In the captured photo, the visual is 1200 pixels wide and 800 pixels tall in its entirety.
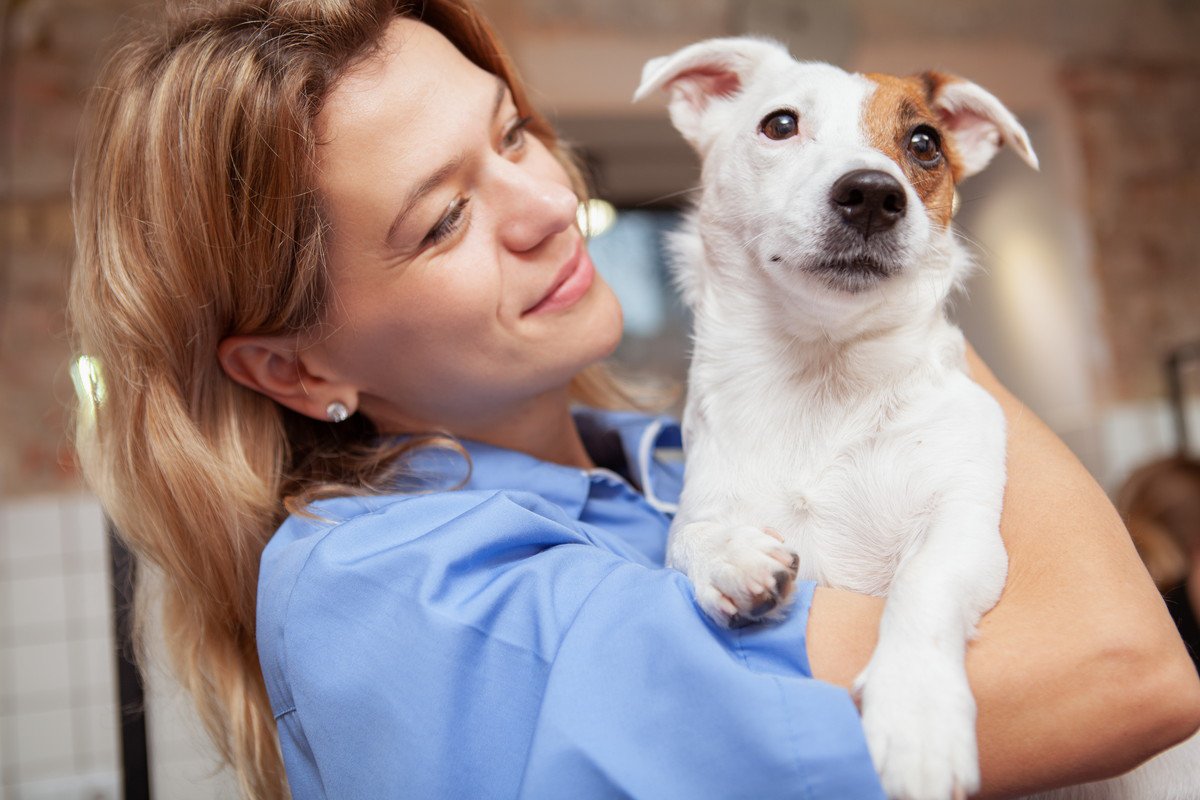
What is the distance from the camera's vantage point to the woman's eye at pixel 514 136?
1.40 meters

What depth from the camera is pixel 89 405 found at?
1.41m

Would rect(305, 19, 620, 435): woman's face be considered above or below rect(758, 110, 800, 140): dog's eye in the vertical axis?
below

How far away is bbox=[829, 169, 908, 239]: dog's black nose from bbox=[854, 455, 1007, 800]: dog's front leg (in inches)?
15.4

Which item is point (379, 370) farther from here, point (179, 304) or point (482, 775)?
point (482, 775)

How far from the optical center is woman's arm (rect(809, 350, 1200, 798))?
0.84 m

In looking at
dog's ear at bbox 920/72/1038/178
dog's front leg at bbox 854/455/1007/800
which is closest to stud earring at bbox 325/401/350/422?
dog's front leg at bbox 854/455/1007/800

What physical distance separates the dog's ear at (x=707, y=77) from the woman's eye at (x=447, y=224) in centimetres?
49

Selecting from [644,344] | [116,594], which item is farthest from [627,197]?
[116,594]

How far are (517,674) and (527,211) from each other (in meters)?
0.62

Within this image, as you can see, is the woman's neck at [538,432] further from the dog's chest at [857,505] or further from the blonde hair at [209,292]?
the dog's chest at [857,505]

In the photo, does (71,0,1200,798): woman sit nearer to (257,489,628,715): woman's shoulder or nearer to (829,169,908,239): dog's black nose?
(257,489,628,715): woman's shoulder

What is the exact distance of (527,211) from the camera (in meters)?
Answer: 1.28

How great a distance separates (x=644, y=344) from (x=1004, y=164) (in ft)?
7.17

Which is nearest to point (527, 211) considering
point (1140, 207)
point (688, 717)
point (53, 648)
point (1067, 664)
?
point (688, 717)
